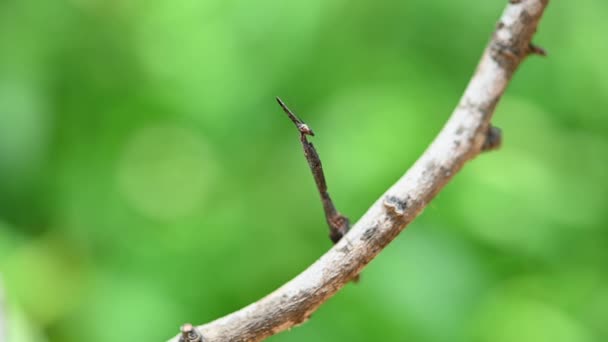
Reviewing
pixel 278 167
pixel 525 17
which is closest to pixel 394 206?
pixel 525 17

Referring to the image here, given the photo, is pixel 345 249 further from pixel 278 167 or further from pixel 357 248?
pixel 278 167

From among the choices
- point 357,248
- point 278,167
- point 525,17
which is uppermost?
point 278,167

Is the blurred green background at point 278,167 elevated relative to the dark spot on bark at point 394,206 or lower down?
elevated

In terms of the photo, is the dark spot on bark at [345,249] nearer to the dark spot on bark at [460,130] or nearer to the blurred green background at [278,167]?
the dark spot on bark at [460,130]

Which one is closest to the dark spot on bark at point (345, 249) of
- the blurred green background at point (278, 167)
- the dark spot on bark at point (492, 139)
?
the dark spot on bark at point (492, 139)

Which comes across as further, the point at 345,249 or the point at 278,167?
the point at 278,167

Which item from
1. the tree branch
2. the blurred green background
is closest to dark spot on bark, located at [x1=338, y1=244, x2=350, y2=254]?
the tree branch

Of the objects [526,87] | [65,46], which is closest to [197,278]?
[65,46]

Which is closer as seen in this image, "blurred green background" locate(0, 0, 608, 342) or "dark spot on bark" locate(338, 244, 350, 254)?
"dark spot on bark" locate(338, 244, 350, 254)

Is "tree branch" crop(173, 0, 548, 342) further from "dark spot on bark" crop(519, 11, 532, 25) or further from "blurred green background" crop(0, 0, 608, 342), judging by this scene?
"blurred green background" crop(0, 0, 608, 342)
